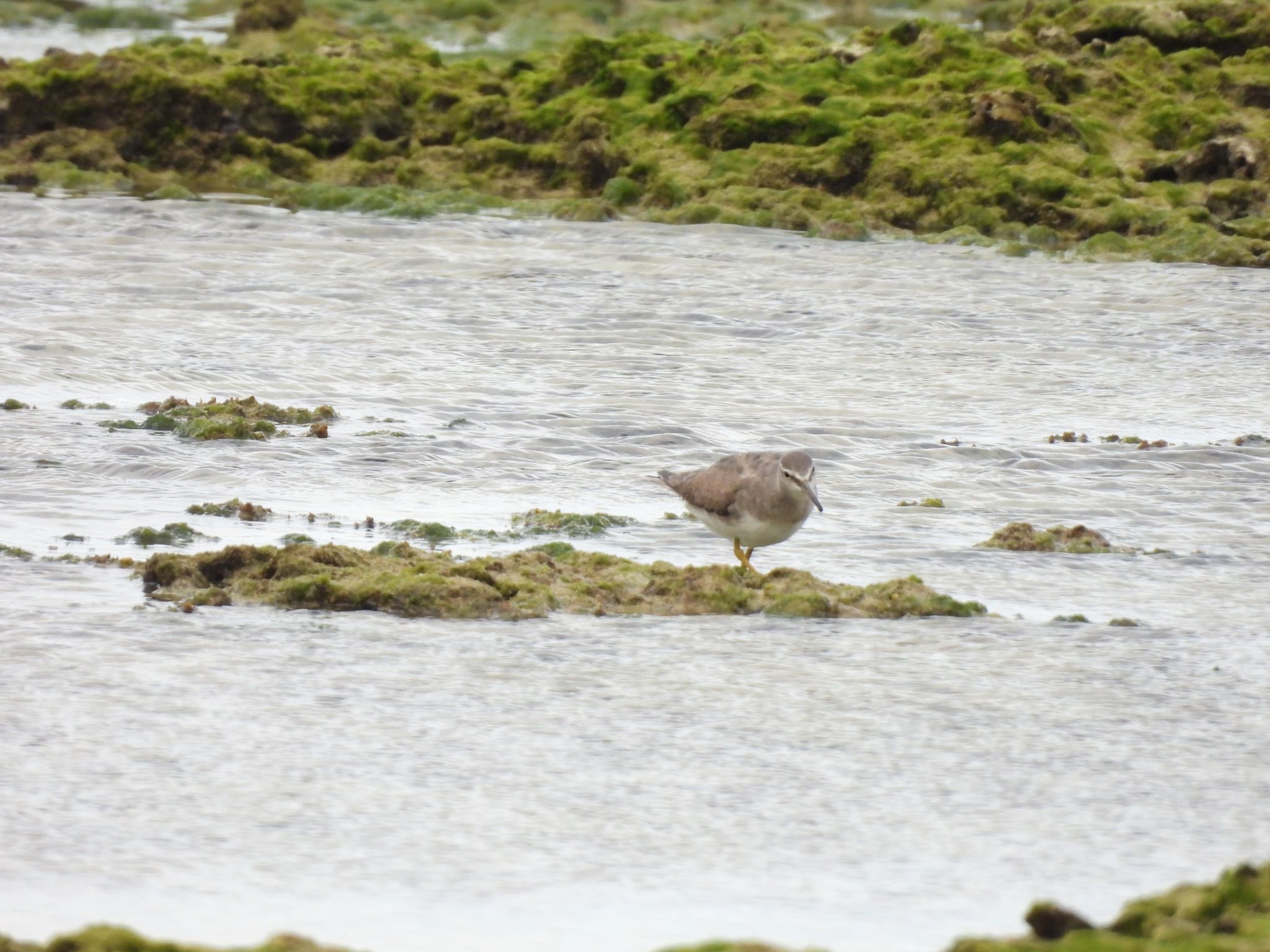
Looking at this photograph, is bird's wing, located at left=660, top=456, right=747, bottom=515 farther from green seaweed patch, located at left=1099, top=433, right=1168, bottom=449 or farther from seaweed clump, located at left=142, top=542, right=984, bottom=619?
green seaweed patch, located at left=1099, top=433, right=1168, bottom=449

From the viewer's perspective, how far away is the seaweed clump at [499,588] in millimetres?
7566

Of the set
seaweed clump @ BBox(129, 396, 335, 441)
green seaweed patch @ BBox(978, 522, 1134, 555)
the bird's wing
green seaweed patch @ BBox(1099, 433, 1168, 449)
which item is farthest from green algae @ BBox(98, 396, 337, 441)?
green seaweed patch @ BBox(1099, 433, 1168, 449)

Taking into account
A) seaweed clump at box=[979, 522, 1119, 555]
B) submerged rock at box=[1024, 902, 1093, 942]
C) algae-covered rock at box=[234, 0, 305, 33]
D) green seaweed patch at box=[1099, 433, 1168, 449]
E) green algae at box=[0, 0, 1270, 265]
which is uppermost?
algae-covered rock at box=[234, 0, 305, 33]

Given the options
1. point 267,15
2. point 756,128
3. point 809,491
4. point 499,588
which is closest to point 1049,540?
point 809,491

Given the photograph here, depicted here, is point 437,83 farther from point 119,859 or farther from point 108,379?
point 119,859

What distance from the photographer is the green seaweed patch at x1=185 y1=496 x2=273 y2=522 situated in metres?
8.93

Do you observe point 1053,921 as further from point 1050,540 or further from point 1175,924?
point 1050,540

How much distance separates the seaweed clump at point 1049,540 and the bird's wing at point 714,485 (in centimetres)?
132

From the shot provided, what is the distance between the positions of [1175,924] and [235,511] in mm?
5619

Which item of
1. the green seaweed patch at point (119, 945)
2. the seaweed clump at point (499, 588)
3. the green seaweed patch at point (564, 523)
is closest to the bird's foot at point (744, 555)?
the seaweed clump at point (499, 588)

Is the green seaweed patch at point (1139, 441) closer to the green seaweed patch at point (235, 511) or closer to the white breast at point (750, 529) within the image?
the white breast at point (750, 529)

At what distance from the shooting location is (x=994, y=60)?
1978 centimetres

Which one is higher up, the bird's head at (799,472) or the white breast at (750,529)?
the bird's head at (799,472)

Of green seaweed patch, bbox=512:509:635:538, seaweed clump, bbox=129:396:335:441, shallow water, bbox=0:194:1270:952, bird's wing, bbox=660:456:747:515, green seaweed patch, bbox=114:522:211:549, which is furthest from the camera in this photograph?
seaweed clump, bbox=129:396:335:441
